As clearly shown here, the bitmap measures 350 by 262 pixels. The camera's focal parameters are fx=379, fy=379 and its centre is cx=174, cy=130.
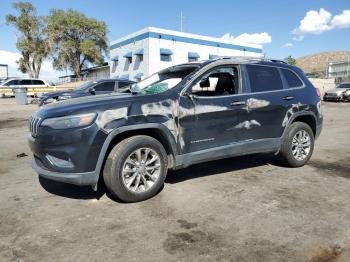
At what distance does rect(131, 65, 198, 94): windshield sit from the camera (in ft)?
16.8

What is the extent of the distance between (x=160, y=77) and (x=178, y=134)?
1.21 metres

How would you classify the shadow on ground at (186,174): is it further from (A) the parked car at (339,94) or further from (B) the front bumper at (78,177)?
(A) the parked car at (339,94)

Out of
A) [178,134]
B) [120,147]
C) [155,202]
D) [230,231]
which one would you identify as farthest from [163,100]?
[230,231]

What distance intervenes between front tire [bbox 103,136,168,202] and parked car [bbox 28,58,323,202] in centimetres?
1

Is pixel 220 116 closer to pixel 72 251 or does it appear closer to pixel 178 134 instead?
pixel 178 134

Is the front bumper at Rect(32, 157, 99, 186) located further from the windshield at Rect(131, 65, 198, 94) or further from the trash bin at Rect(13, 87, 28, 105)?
the trash bin at Rect(13, 87, 28, 105)

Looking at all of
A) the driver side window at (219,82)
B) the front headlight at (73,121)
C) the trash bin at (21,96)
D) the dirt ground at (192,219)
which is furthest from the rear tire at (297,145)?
the trash bin at (21,96)

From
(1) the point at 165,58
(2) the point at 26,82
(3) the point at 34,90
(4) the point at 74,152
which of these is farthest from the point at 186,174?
(1) the point at 165,58

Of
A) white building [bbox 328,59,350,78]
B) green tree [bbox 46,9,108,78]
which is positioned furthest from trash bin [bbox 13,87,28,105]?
white building [bbox 328,59,350,78]

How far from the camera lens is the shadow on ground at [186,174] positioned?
199 inches

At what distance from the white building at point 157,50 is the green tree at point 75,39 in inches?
297

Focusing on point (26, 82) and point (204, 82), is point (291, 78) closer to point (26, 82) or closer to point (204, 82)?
point (204, 82)

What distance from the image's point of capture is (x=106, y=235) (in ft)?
12.3

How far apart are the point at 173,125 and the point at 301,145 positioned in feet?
8.86
